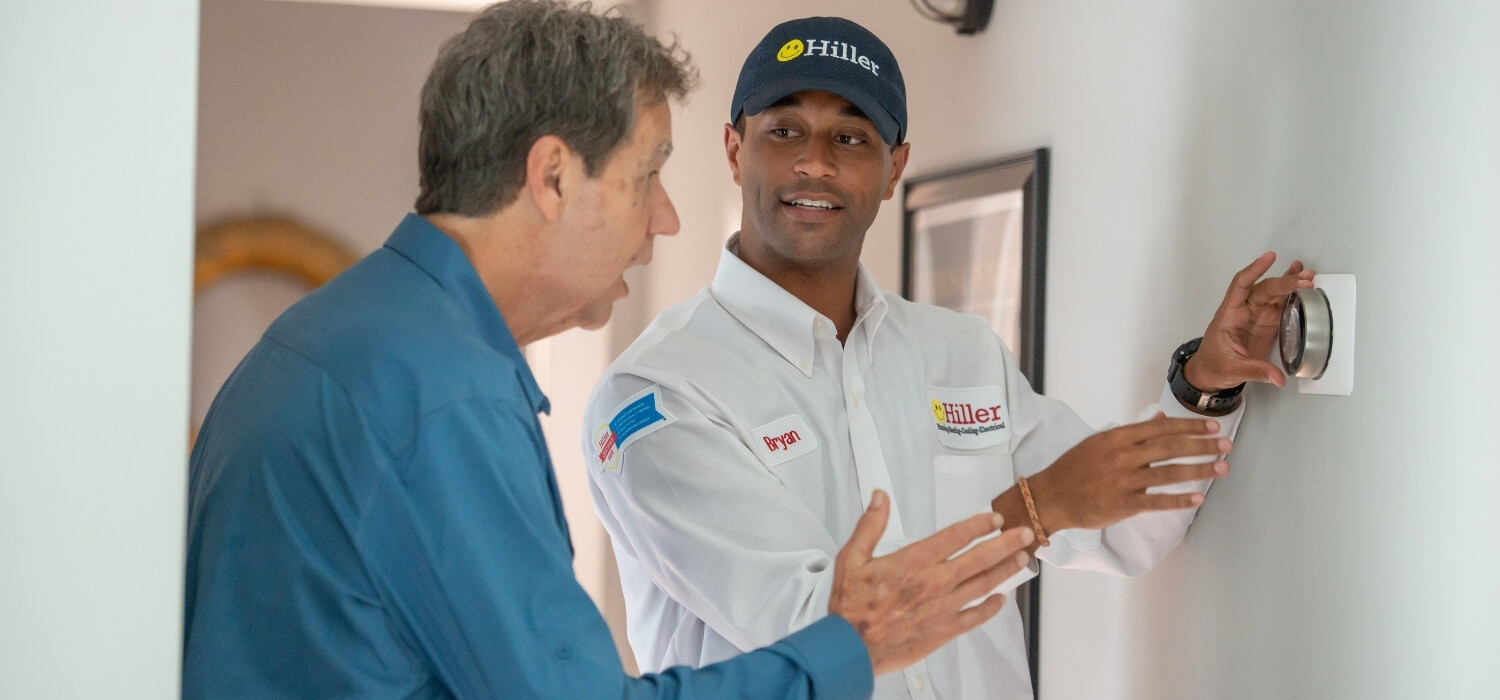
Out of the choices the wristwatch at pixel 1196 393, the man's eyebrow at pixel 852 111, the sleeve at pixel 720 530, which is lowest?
the sleeve at pixel 720 530

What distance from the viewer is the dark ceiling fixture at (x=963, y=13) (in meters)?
2.31

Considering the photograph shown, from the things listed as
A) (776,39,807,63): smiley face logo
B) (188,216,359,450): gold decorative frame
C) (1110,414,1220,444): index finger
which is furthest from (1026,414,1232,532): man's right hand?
(188,216,359,450): gold decorative frame

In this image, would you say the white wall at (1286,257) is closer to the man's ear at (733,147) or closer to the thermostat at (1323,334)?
the thermostat at (1323,334)

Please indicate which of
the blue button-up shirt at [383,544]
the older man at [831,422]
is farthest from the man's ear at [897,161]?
the blue button-up shirt at [383,544]

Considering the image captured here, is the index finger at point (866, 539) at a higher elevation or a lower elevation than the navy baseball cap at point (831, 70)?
lower

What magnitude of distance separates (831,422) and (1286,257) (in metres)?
0.61

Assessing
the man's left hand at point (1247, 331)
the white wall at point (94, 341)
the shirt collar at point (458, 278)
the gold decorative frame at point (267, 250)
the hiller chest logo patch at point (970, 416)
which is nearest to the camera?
the white wall at point (94, 341)

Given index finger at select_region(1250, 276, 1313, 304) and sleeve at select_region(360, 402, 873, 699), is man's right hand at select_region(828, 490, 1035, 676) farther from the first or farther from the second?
index finger at select_region(1250, 276, 1313, 304)

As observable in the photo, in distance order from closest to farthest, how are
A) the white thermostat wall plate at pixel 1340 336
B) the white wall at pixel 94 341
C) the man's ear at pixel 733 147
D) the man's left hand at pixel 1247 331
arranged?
the white wall at pixel 94 341 → the white thermostat wall plate at pixel 1340 336 → the man's left hand at pixel 1247 331 → the man's ear at pixel 733 147

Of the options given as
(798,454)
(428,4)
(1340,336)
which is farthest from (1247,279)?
(428,4)

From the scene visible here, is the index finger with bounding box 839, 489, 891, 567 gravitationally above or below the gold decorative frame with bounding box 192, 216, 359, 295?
below

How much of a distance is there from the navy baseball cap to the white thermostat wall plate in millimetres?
651

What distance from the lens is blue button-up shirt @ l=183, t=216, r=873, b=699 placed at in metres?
0.95

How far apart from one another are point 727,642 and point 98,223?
1.06 m
